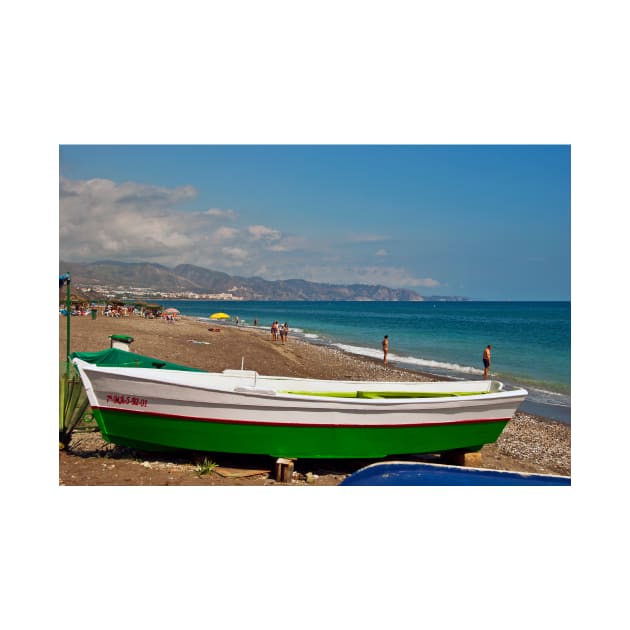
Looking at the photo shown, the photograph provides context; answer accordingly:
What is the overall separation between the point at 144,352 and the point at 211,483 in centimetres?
941

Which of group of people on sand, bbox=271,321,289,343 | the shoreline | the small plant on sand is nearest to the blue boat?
the shoreline

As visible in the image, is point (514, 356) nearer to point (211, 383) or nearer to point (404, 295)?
point (211, 383)

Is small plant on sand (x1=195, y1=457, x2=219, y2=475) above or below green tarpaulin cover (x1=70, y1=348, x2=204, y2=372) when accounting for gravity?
below

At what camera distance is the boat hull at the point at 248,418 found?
4.77 meters

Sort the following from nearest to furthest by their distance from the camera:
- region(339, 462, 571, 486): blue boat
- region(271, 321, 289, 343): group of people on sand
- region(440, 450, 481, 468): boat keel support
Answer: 1. region(339, 462, 571, 486): blue boat
2. region(440, 450, 481, 468): boat keel support
3. region(271, 321, 289, 343): group of people on sand

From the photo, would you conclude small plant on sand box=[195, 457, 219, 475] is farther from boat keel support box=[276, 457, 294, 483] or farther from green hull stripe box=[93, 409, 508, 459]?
boat keel support box=[276, 457, 294, 483]

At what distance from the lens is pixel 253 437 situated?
484 centimetres

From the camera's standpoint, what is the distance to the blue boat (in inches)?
162

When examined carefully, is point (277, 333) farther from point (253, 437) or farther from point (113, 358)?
point (253, 437)

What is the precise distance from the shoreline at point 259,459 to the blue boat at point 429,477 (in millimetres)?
821

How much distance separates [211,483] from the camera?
184 inches

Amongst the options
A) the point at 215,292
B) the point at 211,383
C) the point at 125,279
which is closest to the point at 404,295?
the point at 125,279

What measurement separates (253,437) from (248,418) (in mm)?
207

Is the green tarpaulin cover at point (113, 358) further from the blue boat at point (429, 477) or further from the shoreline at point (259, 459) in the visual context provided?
the blue boat at point (429, 477)
